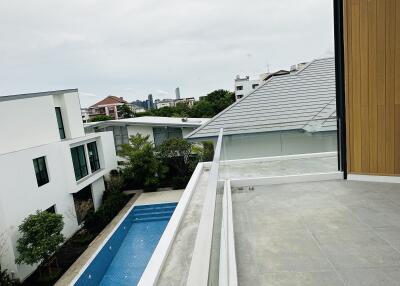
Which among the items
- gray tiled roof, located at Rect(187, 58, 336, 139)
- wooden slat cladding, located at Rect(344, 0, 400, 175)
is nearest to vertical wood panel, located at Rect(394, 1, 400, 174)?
wooden slat cladding, located at Rect(344, 0, 400, 175)

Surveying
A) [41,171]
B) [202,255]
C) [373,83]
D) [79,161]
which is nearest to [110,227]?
[41,171]

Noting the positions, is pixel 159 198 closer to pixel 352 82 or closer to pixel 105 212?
pixel 105 212

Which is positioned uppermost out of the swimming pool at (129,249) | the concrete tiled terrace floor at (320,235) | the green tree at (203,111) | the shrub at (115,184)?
the green tree at (203,111)

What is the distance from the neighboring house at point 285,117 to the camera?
5.70m

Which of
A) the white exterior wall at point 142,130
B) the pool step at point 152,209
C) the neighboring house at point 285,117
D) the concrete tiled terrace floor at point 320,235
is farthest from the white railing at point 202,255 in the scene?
the white exterior wall at point 142,130

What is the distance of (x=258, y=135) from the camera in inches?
227

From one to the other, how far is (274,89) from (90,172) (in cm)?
1051

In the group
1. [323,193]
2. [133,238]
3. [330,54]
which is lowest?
[133,238]

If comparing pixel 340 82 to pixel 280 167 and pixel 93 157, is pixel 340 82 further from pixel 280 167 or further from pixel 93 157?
pixel 93 157

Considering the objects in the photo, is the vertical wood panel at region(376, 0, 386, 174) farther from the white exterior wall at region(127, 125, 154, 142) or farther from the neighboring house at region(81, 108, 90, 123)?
the neighboring house at region(81, 108, 90, 123)

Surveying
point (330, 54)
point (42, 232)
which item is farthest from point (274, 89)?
point (42, 232)

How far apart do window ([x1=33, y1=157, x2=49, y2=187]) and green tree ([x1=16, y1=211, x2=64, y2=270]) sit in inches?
69.0

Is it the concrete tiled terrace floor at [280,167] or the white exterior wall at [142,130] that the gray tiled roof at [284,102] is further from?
the white exterior wall at [142,130]

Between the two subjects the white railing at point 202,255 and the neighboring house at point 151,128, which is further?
the neighboring house at point 151,128
